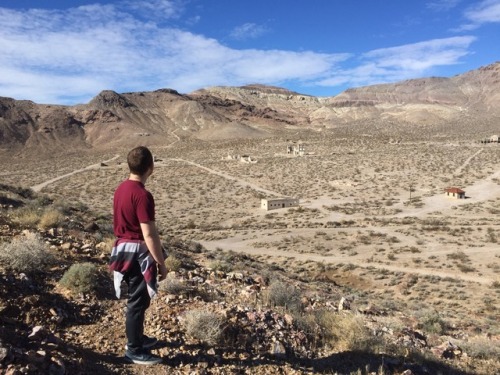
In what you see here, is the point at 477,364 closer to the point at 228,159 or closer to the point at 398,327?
the point at 398,327

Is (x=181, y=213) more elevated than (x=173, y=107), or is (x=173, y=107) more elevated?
(x=173, y=107)

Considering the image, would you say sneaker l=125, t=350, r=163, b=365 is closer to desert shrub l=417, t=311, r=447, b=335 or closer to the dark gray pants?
the dark gray pants

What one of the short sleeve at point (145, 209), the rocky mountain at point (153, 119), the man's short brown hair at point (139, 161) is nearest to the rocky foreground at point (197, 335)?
the short sleeve at point (145, 209)

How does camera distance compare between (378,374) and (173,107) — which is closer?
(378,374)

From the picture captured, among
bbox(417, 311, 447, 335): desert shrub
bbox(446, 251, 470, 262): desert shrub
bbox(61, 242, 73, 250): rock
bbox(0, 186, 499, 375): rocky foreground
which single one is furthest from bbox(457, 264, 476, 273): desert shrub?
bbox(61, 242, 73, 250): rock

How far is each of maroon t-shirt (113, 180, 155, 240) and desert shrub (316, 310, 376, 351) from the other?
3.23 meters

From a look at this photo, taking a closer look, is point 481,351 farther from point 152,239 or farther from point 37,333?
point 37,333

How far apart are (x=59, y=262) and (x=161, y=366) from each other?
3721 millimetres

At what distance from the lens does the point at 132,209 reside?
13.9 feet

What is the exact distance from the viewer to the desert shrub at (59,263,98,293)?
6059 millimetres

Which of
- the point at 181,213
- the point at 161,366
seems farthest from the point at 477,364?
the point at 181,213

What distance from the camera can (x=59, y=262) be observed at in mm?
7289

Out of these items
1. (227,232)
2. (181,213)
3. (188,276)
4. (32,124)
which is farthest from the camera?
(32,124)

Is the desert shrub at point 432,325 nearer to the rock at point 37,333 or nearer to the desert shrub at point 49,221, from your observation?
the rock at point 37,333
